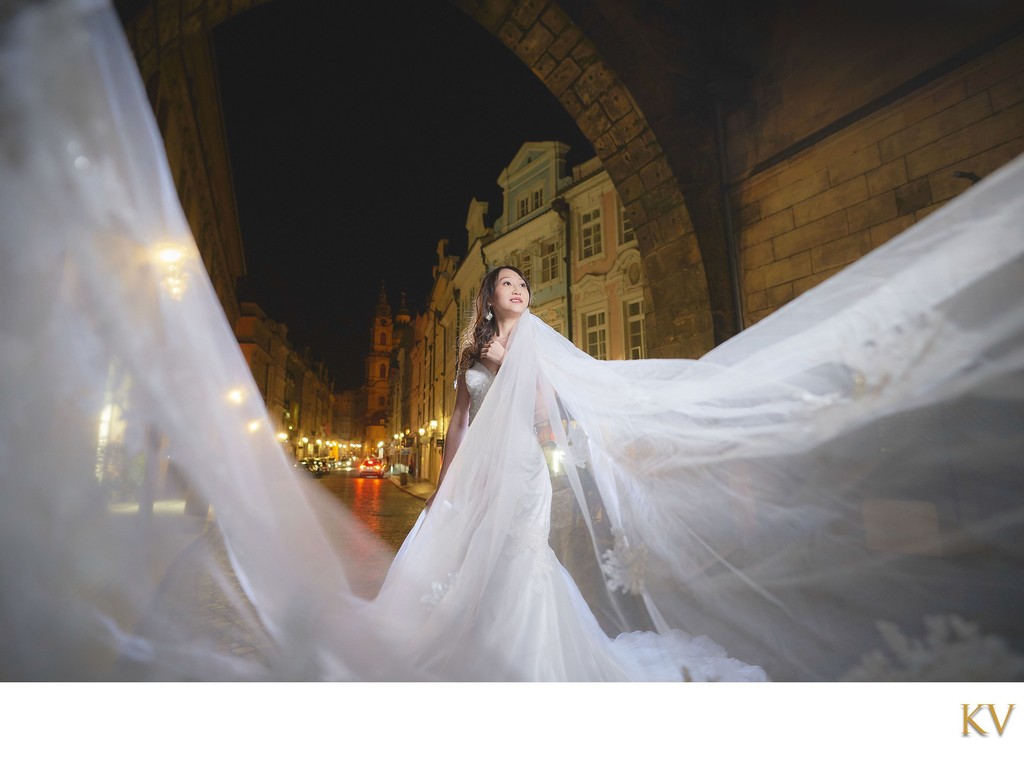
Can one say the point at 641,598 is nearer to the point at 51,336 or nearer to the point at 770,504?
the point at 770,504

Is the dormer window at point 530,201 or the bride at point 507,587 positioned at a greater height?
the dormer window at point 530,201

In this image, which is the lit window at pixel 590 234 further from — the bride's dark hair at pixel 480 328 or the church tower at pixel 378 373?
the church tower at pixel 378 373

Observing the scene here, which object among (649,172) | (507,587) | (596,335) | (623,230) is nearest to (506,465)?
(507,587)

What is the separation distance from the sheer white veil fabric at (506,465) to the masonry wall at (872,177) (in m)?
2.45

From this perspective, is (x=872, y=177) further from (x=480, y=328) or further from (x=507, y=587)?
(x=507, y=587)

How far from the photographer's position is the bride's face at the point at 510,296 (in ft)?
8.38

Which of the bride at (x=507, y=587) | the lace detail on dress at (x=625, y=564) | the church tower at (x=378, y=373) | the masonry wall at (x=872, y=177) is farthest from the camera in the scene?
the church tower at (x=378, y=373)

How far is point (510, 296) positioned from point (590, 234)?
1320 cm

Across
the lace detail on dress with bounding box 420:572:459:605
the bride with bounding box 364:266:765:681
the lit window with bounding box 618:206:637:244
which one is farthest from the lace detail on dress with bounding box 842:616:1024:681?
the lit window with bounding box 618:206:637:244

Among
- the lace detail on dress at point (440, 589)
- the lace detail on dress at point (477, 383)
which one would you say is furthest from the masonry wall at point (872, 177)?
the lace detail on dress at point (440, 589)

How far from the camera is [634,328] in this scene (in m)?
13.3

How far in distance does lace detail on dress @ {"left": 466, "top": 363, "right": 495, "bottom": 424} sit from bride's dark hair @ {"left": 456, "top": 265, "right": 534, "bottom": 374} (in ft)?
0.21

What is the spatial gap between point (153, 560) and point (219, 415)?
67 centimetres
